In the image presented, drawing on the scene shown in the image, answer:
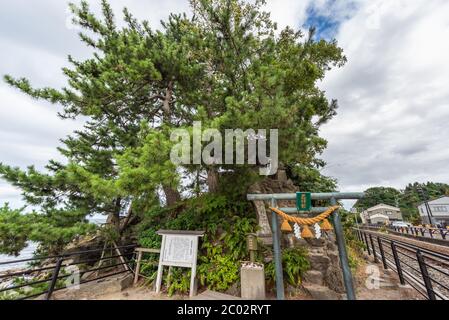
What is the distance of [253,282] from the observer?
3.82 metres

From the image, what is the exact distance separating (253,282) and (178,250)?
195 cm

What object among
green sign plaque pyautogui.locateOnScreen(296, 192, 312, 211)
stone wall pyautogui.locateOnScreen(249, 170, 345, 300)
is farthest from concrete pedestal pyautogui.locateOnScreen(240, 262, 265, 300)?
green sign plaque pyautogui.locateOnScreen(296, 192, 312, 211)

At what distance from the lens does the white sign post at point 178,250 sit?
446 cm

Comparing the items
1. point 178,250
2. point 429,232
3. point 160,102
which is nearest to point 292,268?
point 178,250

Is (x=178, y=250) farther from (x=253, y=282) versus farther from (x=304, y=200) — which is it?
(x=304, y=200)

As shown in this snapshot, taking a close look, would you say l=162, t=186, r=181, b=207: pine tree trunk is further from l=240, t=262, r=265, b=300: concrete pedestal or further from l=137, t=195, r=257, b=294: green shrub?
l=240, t=262, r=265, b=300: concrete pedestal

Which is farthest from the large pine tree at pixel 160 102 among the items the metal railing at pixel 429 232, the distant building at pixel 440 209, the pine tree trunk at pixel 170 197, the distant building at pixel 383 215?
the distant building at pixel 383 215

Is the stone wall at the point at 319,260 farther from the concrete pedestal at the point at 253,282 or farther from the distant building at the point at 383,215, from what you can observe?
the distant building at the point at 383,215

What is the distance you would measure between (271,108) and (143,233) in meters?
5.23

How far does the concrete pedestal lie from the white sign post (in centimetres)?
122

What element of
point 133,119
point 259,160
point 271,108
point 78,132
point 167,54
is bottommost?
point 259,160

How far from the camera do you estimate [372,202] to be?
212 ft
